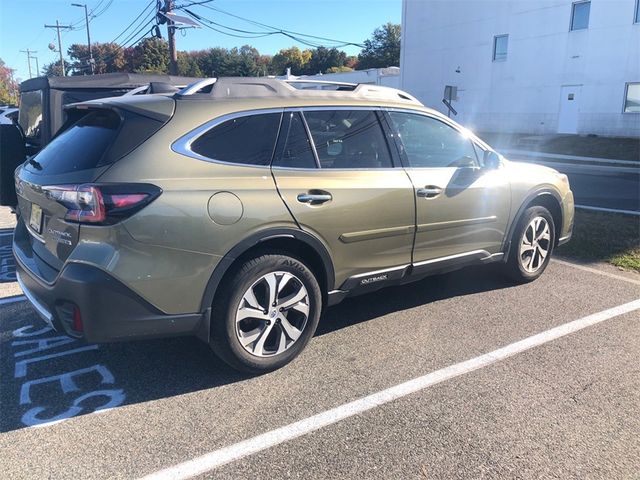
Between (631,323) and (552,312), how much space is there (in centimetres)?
59

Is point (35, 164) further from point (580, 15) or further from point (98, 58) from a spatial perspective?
point (98, 58)

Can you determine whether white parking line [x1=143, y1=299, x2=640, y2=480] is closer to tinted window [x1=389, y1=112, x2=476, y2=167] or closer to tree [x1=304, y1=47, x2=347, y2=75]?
tinted window [x1=389, y1=112, x2=476, y2=167]

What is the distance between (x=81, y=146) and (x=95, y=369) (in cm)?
145

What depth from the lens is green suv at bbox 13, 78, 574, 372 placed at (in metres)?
2.90

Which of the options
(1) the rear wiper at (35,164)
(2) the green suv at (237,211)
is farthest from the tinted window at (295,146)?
(1) the rear wiper at (35,164)

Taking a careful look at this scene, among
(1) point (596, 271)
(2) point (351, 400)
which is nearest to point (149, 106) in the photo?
(2) point (351, 400)

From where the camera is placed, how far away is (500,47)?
30.1 m

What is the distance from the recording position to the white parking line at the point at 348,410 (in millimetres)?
2586

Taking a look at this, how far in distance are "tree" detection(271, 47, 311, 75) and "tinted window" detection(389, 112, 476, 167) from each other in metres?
89.6

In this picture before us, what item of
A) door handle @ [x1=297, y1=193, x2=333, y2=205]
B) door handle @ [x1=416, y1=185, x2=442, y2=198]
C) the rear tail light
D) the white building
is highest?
the white building

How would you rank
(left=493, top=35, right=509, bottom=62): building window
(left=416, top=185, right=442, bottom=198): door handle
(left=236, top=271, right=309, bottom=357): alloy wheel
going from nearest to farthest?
(left=236, top=271, right=309, bottom=357): alloy wheel → (left=416, top=185, right=442, bottom=198): door handle → (left=493, top=35, right=509, bottom=62): building window

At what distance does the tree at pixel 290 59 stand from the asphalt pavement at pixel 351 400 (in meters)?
90.6

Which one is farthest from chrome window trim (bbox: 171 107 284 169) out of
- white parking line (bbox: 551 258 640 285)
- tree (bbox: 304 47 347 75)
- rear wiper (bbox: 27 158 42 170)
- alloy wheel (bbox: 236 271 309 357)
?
tree (bbox: 304 47 347 75)

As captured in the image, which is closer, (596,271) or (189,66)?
(596,271)
